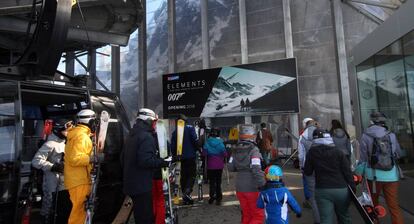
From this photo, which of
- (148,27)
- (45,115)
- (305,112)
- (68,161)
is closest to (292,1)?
(305,112)

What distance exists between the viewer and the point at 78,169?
4223 mm

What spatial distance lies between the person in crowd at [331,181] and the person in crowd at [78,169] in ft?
9.00

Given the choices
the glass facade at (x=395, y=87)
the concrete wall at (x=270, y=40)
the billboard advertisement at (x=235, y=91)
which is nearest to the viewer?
the glass facade at (x=395, y=87)

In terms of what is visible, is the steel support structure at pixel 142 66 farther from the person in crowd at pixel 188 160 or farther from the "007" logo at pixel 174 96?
the person in crowd at pixel 188 160

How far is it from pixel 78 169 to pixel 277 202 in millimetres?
2425

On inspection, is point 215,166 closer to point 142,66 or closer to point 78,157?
point 78,157

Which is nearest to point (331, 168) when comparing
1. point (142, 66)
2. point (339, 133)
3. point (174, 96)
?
point (339, 133)

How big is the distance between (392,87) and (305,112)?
909cm

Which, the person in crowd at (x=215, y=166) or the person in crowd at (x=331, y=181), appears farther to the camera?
the person in crowd at (x=215, y=166)

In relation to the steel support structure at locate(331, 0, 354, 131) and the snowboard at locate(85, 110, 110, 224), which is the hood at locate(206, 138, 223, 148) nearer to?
the snowboard at locate(85, 110, 110, 224)

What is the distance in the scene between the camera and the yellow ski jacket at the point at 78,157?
4.13 m

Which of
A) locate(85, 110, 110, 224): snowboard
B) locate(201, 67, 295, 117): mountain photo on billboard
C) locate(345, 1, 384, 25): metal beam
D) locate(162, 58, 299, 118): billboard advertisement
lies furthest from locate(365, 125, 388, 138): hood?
locate(345, 1, 384, 25): metal beam

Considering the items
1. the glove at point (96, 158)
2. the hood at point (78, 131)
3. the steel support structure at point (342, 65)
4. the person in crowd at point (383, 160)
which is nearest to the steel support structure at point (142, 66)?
the steel support structure at point (342, 65)

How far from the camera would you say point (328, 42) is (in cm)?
1644
